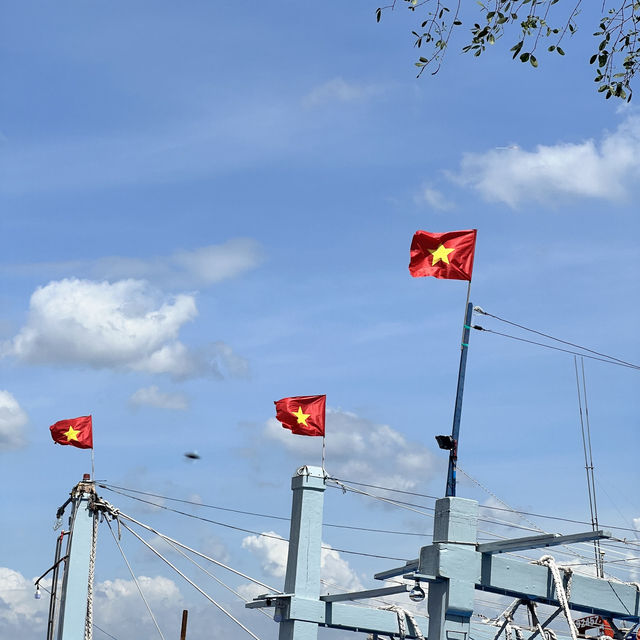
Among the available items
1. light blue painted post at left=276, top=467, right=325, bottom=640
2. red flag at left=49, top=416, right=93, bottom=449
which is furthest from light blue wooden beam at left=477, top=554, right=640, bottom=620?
red flag at left=49, top=416, right=93, bottom=449

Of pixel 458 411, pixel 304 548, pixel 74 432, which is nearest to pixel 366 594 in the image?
pixel 304 548

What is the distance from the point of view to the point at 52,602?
29.8 m

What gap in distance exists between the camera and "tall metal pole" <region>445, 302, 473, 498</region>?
816 inches

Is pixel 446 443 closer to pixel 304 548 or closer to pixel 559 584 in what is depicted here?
pixel 559 584

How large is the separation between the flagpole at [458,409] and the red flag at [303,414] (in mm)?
5336

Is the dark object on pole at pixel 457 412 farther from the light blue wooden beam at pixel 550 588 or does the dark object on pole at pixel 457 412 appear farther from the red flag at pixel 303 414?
the red flag at pixel 303 414

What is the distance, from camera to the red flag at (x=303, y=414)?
26609mm

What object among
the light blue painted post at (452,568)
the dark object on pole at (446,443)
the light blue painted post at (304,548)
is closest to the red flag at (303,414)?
the light blue painted post at (304,548)

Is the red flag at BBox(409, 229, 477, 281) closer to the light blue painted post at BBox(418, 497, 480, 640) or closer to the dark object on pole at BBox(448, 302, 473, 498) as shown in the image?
the dark object on pole at BBox(448, 302, 473, 498)

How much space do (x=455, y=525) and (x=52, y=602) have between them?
14887mm

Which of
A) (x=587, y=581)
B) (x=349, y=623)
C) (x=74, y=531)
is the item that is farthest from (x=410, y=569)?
(x=74, y=531)

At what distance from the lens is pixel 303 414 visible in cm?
2666

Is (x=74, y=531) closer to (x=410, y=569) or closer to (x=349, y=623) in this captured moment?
(x=349, y=623)

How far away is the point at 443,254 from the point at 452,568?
23.1 feet
